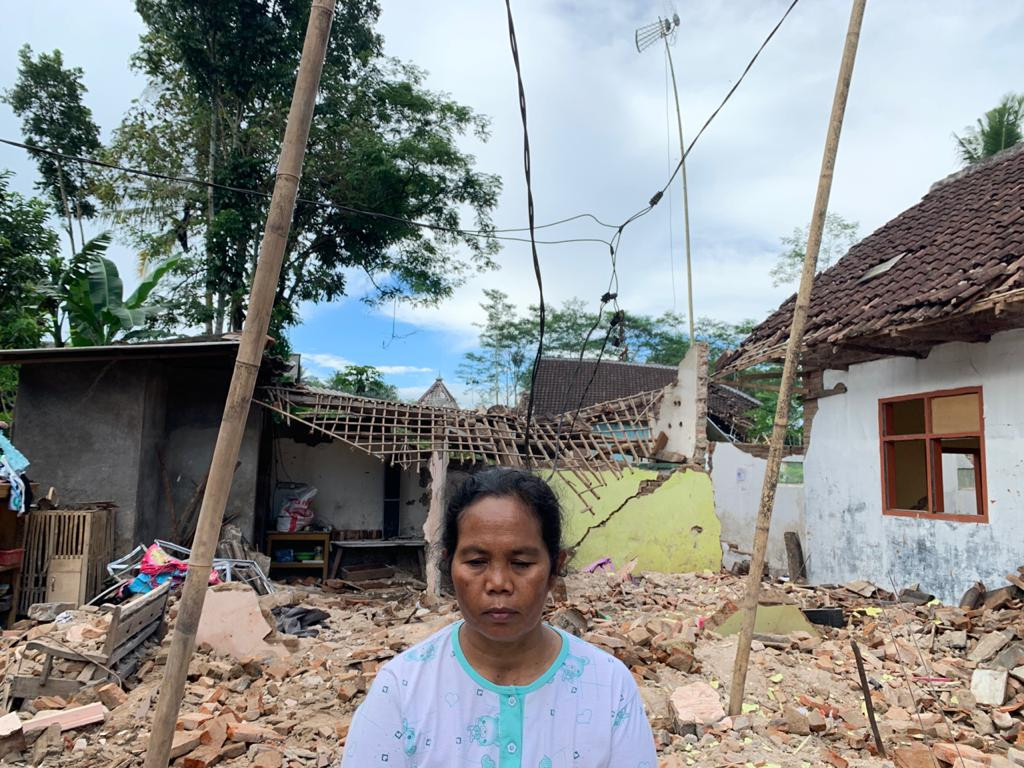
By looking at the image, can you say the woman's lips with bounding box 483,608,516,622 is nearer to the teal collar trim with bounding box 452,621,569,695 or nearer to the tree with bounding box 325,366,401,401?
the teal collar trim with bounding box 452,621,569,695

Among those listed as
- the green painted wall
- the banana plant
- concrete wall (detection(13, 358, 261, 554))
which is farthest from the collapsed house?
the banana plant

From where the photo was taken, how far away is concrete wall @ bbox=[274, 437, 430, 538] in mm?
Answer: 13227

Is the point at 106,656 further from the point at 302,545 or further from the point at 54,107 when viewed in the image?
the point at 54,107

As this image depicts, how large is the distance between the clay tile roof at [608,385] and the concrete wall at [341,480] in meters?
Answer: 10.0

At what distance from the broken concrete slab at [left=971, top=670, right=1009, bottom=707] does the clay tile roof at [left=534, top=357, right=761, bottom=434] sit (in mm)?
16917

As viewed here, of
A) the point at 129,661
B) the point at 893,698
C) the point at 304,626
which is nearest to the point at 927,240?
the point at 893,698

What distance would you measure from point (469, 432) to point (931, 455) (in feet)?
20.6

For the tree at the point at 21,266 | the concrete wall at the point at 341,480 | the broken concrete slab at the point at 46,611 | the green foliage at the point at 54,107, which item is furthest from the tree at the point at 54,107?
the broken concrete slab at the point at 46,611

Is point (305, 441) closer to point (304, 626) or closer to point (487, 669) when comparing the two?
point (304, 626)

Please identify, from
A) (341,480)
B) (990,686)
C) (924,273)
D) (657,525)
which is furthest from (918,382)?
(341,480)

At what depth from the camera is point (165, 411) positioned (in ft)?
31.2

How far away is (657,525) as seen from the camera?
35.0 feet

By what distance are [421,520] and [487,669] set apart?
41.1 feet

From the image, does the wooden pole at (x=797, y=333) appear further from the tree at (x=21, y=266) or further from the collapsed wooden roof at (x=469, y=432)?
the tree at (x=21, y=266)
